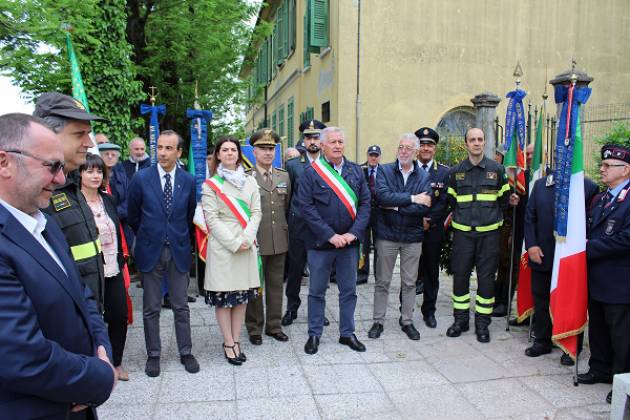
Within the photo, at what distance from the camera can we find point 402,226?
16.8 ft

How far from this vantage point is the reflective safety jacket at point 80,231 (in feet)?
10.3

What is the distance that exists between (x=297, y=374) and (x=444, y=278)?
4.42 meters

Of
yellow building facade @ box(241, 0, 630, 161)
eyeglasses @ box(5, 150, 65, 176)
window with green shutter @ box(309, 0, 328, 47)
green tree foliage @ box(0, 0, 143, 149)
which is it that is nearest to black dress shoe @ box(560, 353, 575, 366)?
eyeglasses @ box(5, 150, 65, 176)

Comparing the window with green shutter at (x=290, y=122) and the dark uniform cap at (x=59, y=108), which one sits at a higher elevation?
the window with green shutter at (x=290, y=122)

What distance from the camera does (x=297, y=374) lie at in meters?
4.20

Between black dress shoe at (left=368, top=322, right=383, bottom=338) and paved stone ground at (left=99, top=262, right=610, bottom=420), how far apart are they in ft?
0.19

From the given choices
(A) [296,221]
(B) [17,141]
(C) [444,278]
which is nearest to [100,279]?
(B) [17,141]

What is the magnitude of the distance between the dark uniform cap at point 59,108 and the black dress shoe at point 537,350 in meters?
4.16

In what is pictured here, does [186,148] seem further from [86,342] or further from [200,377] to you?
[86,342]

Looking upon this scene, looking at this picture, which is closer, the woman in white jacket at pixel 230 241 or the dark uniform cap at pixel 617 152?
the dark uniform cap at pixel 617 152

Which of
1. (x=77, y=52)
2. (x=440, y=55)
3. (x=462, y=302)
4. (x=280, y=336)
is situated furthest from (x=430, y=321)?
(x=440, y=55)

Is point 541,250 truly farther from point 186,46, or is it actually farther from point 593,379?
point 186,46

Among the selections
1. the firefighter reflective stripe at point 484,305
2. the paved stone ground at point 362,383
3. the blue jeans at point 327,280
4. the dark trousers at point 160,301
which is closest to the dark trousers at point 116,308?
the dark trousers at point 160,301

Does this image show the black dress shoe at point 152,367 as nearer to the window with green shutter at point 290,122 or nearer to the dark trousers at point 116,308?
the dark trousers at point 116,308
